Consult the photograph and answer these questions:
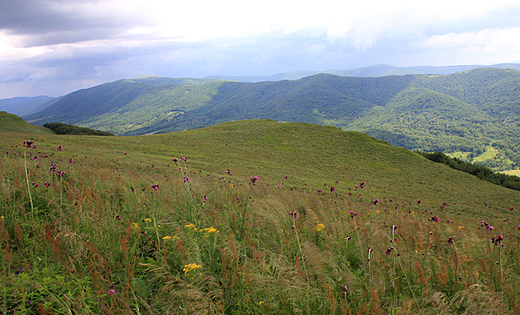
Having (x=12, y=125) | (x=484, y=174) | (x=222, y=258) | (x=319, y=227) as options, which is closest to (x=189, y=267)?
(x=222, y=258)

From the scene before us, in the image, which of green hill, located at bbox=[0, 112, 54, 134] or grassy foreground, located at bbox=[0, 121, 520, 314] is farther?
green hill, located at bbox=[0, 112, 54, 134]

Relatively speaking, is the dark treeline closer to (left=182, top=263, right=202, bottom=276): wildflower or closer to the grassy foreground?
the grassy foreground

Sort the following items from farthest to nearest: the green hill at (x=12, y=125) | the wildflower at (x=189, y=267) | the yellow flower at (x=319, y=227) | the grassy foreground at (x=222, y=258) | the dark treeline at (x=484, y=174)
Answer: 1. the green hill at (x=12, y=125)
2. the dark treeline at (x=484, y=174)
3. the yellow flower at (x=319, y=227)
4. the wildflower at (x=189, y=267)
5. the grassy foreground at (x=222, y=258)

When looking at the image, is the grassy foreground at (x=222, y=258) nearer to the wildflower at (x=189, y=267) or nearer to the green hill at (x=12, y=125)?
the wildflower at (x=189, y=267)

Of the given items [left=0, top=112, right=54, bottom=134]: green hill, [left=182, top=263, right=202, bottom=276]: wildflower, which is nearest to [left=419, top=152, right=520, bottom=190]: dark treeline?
[left=182, top=263, right=202, bottom=276]: wildflower

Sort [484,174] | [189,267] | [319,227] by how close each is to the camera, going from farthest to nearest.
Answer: [484,174], [319,227], [189,267]

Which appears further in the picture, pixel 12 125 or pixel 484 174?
pixel 484 174

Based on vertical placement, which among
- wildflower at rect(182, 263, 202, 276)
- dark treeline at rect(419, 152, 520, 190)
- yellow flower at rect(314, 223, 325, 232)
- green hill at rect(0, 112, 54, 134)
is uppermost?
green hill at rect(0, 112, 54, 134)

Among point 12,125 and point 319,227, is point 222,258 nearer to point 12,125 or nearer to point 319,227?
point 319,227

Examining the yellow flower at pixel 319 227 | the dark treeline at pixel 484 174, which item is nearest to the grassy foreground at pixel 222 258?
the yellow flower at pixel 319 227

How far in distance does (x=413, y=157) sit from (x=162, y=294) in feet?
172

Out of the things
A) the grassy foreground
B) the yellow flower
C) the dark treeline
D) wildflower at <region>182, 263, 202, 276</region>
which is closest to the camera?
the grassy foreground

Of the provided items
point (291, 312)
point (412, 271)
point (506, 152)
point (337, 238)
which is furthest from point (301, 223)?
point (506, 152)

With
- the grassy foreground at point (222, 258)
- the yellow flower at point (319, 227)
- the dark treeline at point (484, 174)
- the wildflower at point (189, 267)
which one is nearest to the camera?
the grassy foreground at point (222, 258)
